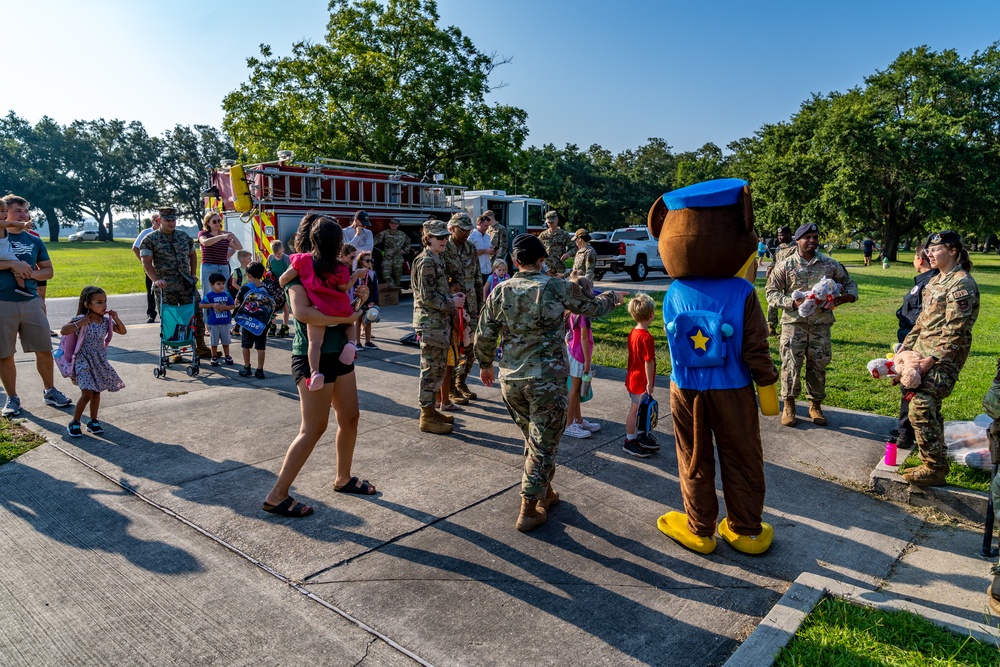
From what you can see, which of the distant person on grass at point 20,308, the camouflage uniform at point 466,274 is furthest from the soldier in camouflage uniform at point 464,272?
the distant person on grass at point 20,308

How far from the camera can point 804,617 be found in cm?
300

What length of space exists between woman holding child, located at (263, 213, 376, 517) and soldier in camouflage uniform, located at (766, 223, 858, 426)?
163 inches

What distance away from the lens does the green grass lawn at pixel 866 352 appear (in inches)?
268

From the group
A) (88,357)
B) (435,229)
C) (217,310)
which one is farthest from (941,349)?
(217,310)

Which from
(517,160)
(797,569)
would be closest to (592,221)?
(517,160)

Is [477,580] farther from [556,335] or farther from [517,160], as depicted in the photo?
[517,160]

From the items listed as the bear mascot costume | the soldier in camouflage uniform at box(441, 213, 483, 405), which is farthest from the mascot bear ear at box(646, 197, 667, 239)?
the soldier in camouflage uniform at box(441, 213, 483, 405)

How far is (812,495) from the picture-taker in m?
4.61

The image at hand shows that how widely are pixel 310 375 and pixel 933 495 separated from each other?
13.9 feet

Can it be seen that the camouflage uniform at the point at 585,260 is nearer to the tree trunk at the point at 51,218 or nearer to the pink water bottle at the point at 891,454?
the pink water bottle at the point at 891,454

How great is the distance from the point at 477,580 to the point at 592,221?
45.6 meters

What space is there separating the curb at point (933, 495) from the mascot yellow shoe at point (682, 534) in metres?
1.69

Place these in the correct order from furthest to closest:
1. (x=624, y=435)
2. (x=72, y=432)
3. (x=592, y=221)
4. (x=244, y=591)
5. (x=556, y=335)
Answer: (x=592, y=221)
(x=624, y=435)
(x=72, y=432)
(x=556, y=335)
(x=244, y=591)

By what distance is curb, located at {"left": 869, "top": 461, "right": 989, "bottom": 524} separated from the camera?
415 cm
